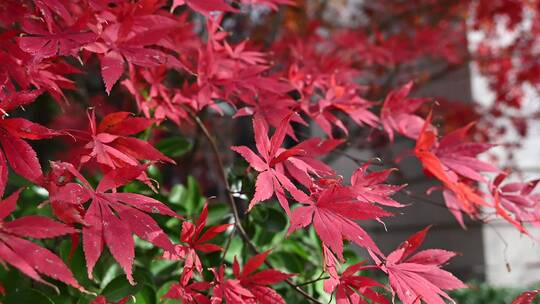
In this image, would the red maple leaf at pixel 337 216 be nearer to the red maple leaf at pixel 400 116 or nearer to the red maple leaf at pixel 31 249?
the red maple leaf at pixel 31 249

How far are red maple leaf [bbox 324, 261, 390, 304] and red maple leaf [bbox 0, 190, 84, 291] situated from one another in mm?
420

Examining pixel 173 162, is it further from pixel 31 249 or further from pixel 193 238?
pixel 31 249

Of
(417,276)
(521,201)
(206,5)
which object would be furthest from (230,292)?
(521,201)

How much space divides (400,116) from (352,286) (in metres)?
0.68

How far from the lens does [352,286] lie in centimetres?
100

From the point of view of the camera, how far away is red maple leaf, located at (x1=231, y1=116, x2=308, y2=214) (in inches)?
36.0

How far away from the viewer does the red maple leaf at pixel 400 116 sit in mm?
1543

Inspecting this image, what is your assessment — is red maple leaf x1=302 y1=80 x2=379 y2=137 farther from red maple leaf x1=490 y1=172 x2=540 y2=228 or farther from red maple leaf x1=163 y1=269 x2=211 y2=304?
red maple leaf x1=163 y1=269 x2=211 y2=304

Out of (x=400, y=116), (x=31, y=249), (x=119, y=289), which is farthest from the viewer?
(x=400, y=116)

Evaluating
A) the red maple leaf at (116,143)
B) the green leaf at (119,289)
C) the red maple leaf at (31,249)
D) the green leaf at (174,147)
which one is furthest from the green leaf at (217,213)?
the red maple leaf at (31,249)

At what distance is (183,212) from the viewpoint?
5.33ft

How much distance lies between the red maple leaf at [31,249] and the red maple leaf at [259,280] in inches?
12.2

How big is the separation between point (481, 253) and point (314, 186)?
4.62m

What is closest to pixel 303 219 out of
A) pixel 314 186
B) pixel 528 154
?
pixel 314 186
